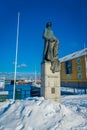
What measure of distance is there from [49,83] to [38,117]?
14.1 feet

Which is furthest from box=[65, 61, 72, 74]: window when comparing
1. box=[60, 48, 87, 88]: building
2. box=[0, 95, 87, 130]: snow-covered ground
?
box=[0, 95, 87, 130]: snow-covered ground

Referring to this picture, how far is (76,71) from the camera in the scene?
39.8 metres

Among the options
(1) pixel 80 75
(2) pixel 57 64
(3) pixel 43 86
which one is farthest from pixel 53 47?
(1) pixel 80 75

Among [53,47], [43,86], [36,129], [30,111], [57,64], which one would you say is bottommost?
[36,129]

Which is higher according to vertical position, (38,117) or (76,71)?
(76,71)

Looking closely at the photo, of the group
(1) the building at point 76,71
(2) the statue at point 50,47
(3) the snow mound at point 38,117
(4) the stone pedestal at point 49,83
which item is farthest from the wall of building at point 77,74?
(3) the snow mound at point 38,117

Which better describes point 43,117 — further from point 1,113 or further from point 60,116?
point 1,113

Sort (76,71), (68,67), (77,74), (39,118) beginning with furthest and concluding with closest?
(68,67) → (76,71) → (77,74) → (39,118)

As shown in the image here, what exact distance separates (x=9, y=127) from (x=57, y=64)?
233 inches

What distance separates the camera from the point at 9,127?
5621mm

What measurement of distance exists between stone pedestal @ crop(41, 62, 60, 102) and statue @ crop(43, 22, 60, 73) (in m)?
0.43

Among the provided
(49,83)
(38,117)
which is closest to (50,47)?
(49,83)

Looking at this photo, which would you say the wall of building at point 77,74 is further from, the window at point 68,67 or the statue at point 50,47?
the statue at point 50,47

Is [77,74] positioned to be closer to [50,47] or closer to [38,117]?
[50,47]
